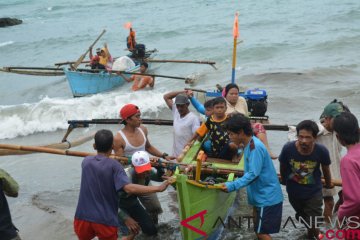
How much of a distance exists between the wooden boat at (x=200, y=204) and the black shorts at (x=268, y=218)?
1.47 feet

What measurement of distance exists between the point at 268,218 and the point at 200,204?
0.69 m

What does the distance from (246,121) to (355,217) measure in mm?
1212

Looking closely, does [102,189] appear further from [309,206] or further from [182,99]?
[182,99]

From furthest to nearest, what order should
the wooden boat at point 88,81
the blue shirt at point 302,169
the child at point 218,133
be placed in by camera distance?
the wooden boat at point 88,81, the child at point 218,133, the blue shirt at point 302,169

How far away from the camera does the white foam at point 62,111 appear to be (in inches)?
478

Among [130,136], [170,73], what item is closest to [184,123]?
[130,136]

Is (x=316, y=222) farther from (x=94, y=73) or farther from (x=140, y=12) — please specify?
(x=140, y=12)

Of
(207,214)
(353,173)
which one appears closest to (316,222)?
(207,214)

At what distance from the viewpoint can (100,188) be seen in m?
3.96

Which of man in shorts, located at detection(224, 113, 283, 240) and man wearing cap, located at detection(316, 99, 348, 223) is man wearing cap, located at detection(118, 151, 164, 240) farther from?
man wearing cap, located at detection(316, 99, 348, 223)

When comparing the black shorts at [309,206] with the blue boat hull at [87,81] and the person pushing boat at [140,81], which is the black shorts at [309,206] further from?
the person pushing boat at [140,81]

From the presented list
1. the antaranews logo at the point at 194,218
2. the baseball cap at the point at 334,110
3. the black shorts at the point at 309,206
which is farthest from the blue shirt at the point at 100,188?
the baseball cap at the point at 334,110

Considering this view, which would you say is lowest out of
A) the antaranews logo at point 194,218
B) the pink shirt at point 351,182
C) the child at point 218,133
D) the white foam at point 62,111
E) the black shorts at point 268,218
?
the white foam at point 62,111

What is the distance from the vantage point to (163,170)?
5262 millimetres
